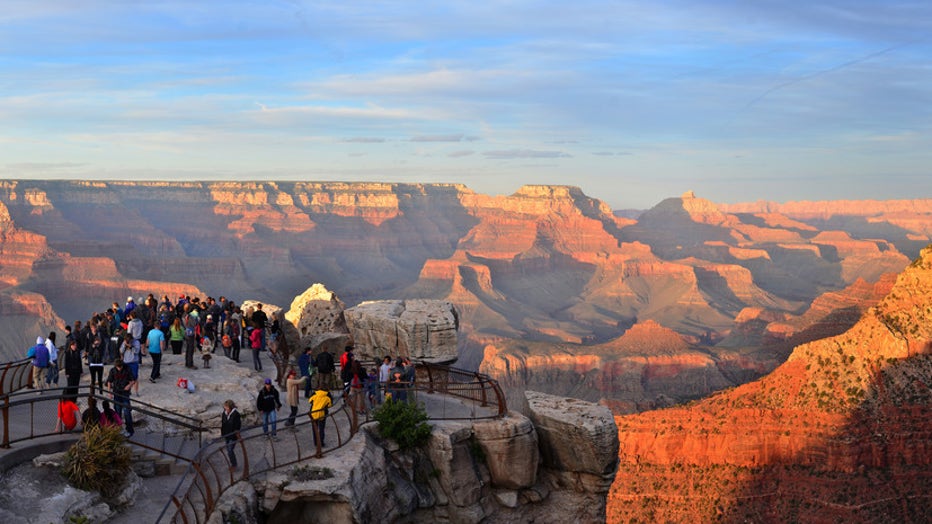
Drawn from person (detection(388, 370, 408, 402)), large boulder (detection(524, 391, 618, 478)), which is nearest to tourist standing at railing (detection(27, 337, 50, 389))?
person (detection(388, 370, 408, 402))

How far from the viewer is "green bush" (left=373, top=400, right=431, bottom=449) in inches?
938

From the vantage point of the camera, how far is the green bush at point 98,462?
17.8 metres

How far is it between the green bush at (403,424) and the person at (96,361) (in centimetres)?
792

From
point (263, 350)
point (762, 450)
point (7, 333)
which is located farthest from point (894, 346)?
point (7, 333)

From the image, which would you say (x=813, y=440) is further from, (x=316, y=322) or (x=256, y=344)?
(x=256, y=344)

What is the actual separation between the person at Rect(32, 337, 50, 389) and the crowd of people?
0.10 feet

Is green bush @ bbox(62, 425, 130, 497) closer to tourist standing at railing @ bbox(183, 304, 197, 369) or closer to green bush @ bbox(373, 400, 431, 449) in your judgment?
green bush @ bbox(373, 400, 431, 449)

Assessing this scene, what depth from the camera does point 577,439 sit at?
2564 cm

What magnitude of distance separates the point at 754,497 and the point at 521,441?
33.4 m

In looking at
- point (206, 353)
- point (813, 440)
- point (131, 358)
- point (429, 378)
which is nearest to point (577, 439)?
point (429, 378)

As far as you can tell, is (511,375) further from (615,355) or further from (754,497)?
(754,497)

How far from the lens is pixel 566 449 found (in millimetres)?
25938

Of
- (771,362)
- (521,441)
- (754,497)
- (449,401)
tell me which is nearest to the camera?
(521,441)

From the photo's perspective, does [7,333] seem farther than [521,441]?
Yes
